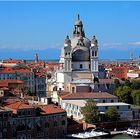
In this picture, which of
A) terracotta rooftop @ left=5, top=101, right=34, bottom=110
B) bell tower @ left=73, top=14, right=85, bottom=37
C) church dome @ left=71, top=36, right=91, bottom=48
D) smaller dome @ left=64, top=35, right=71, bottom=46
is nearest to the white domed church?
smaller dome @ left=64, top=35, right=71, bottom=46

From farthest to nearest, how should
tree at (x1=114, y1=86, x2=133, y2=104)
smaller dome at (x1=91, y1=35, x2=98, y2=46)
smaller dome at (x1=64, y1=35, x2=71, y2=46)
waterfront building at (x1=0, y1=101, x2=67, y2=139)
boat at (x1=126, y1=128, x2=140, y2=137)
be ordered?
1. smaller dome at (x1=91, y1=35, x2=98, y2=46)
2. smaller dome at (x1=64, y1=35, x2=71, y2=46)
3. tree at (x1=114, y1=86, x2=133, y2=104)
4. boat at (x1=126, y1=128, x2=140, y2=137)
5. waterfront building at (x1=0, y1=101, x2=67, y2=139)

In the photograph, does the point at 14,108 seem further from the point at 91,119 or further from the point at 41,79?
the point at 41,79

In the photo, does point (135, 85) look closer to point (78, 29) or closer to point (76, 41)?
point (76, 41)

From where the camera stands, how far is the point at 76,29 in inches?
740

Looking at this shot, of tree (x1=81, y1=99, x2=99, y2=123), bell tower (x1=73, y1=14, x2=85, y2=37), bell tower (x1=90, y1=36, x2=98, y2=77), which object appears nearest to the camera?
tree (x1=81, y1=99, x2=99, y2=123)

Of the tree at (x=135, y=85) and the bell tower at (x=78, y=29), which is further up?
the bell tower at (x=78, y=29)

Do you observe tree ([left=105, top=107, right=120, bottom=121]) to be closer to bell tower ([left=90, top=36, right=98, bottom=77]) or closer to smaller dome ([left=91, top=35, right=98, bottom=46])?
bell tower ([left=90, top=36, right=98, bottom=77])

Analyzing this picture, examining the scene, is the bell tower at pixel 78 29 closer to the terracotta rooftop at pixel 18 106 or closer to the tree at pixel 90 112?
the tree at pixel 90 112

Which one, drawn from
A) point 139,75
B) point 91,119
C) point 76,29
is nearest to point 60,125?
point 91,119

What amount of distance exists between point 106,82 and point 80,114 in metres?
4.28

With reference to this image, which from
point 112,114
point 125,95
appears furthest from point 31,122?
point 125,95

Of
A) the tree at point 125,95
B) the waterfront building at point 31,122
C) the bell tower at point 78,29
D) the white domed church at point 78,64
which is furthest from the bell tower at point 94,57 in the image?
the waterfront building at point 31,122

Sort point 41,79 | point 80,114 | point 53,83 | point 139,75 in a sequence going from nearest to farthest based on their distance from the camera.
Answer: point 80,114 → point 53,83 → point 41,79 → point 139,75

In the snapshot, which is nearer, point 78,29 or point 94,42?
point 94,42
